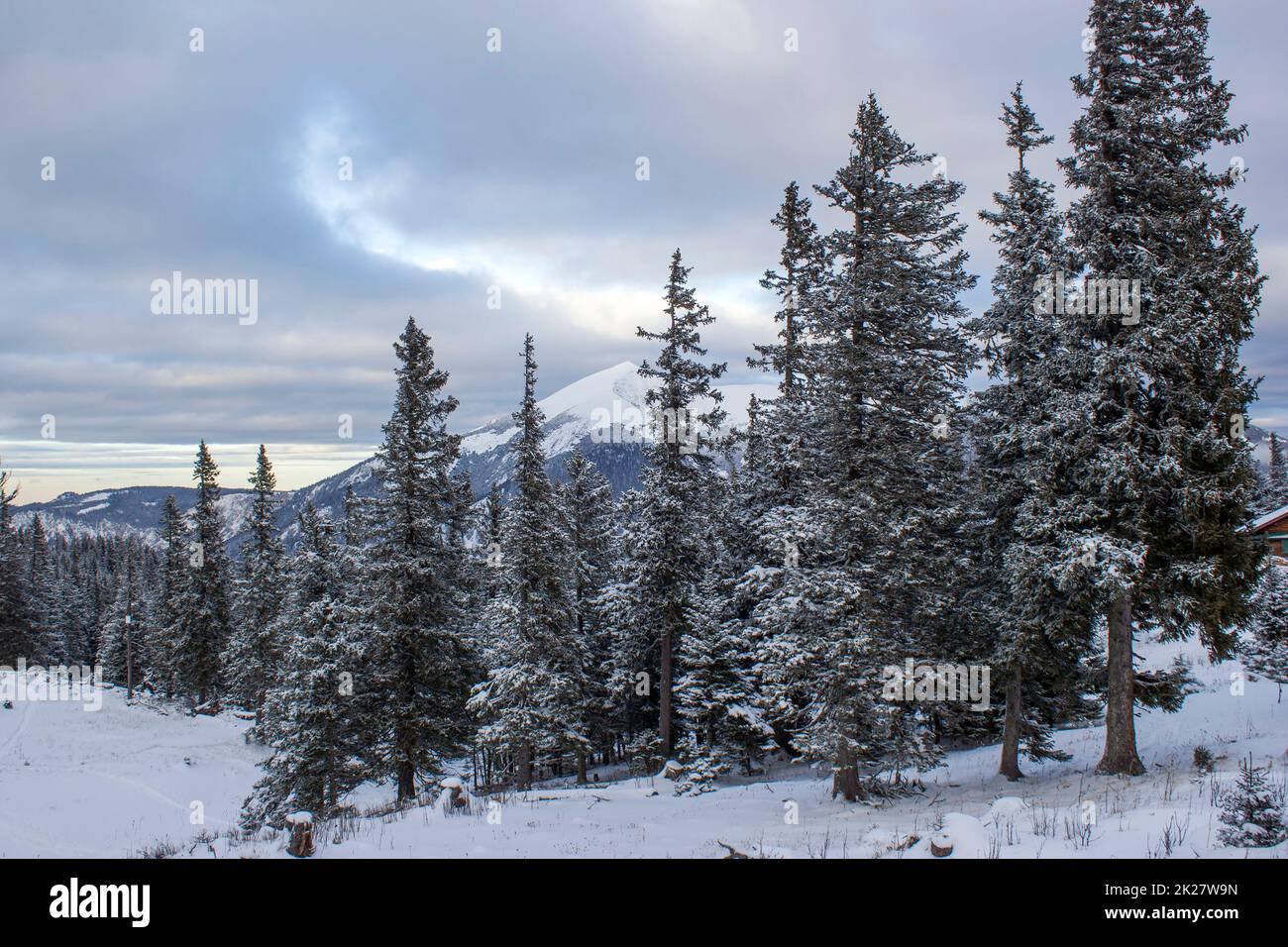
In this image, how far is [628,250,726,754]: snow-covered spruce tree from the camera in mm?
24750

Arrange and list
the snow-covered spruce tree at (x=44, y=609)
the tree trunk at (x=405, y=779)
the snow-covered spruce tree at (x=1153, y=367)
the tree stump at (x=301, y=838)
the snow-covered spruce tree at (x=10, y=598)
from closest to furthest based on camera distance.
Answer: the tree stump at (x=301, y=838) → the snow-covered spruce tree at (x=1153, y=367) → the tree trunk at (x=405, y=779) → the snow-covered spruce tree at (x=10, y=598) → the snow-covered spruce tree at (x=44, y=609)

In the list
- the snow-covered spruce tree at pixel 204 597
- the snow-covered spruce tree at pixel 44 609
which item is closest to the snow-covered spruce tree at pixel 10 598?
the snow-covered spruce tree at pixel 44 609

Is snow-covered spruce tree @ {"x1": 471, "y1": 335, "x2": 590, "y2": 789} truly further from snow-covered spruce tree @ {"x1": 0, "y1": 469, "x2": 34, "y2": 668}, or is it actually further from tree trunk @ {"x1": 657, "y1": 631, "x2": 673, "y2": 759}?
snow-covered spruce tree @ {"x1": 0, "y1": 469, "x2": 34, "y2": 668}

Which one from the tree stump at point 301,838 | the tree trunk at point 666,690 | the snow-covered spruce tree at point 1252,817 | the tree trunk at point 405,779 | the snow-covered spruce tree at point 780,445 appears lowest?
the tree trunk at point 405,779

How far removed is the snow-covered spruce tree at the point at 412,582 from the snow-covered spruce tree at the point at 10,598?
51.3 meters

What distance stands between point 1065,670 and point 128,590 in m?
81.7

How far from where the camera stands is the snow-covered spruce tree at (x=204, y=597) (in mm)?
45397

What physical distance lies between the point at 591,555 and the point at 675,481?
456 inches

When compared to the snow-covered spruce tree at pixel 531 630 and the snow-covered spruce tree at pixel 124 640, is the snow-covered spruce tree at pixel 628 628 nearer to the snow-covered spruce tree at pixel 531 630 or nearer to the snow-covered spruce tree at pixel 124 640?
the snow-covered spruce tree at pixel 531 630

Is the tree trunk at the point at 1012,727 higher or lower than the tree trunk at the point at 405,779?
higher

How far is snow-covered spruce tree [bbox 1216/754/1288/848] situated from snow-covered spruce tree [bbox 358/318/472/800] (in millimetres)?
22196

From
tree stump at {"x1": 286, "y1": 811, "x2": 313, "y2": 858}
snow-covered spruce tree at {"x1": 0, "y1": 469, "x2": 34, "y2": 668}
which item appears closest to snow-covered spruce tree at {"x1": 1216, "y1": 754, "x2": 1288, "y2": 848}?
tree stump at {"x1": 286, "y1": 811, "x2": 313, "y2": 858}

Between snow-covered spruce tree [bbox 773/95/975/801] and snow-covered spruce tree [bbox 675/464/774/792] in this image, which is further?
snow-covered spruce tree [bbox 675/464/774/792]

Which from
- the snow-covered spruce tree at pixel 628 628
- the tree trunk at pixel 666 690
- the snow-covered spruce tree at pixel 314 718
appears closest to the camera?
the snow-covered spruce tree at pixel 314 718
